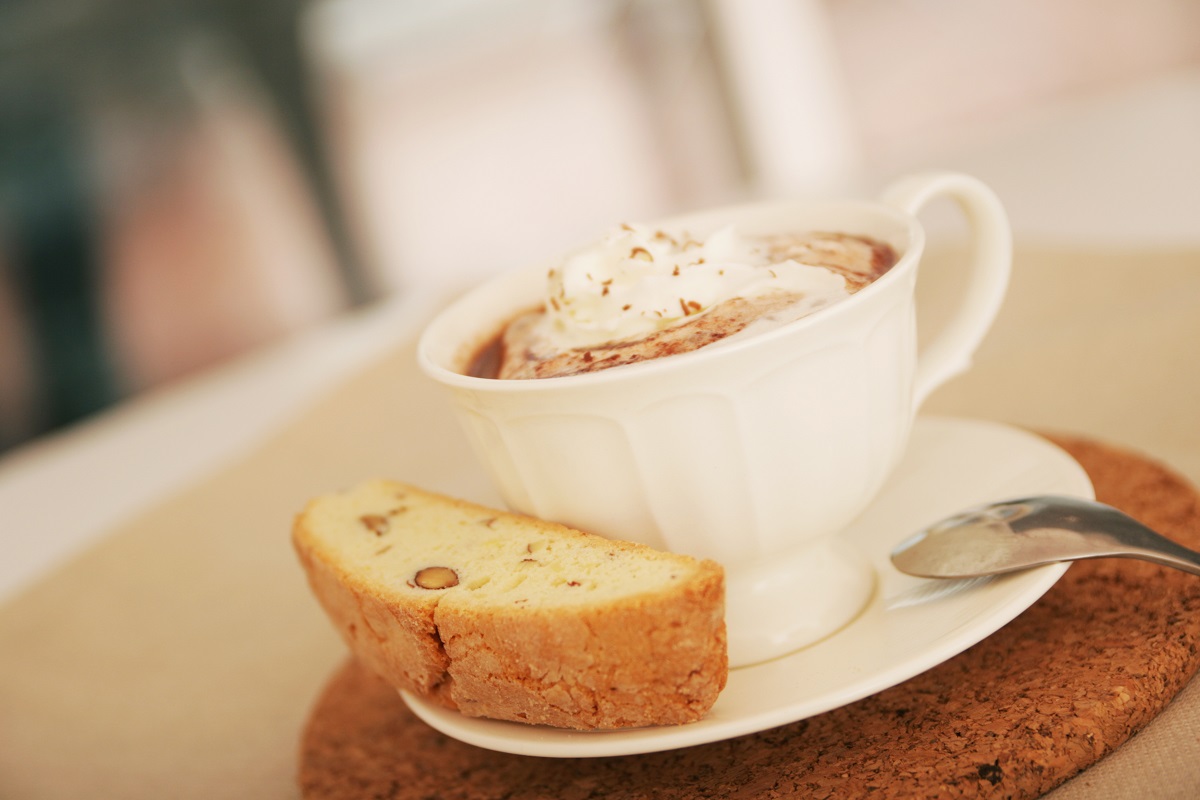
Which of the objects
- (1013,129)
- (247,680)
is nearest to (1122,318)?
(247,680)

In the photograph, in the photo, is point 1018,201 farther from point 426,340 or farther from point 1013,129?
point 426,340

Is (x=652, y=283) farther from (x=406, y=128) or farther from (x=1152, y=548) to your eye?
(x=406, y=128)

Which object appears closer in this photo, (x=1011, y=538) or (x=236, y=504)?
(x=1011, y=538)

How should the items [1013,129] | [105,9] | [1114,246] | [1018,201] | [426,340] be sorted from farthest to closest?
[105,9] → [1013,129] → [1018,201] → [1114,246] → [426,340]

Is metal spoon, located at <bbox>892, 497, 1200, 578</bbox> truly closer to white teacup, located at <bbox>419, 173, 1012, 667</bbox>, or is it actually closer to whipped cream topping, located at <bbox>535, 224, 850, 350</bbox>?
white teacup, located at <bbox>419, 173, 1012, 667</bbox>

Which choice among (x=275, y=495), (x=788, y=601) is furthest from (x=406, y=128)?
(x=788, y=601)

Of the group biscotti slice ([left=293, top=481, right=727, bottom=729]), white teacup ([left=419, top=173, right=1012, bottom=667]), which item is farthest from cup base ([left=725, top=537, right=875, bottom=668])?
biscotti slice ([left=293, top=481, right=727, bottom=729])

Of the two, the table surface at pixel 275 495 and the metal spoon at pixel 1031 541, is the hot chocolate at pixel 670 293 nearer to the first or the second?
the metal spoon at pixel 1031 541
